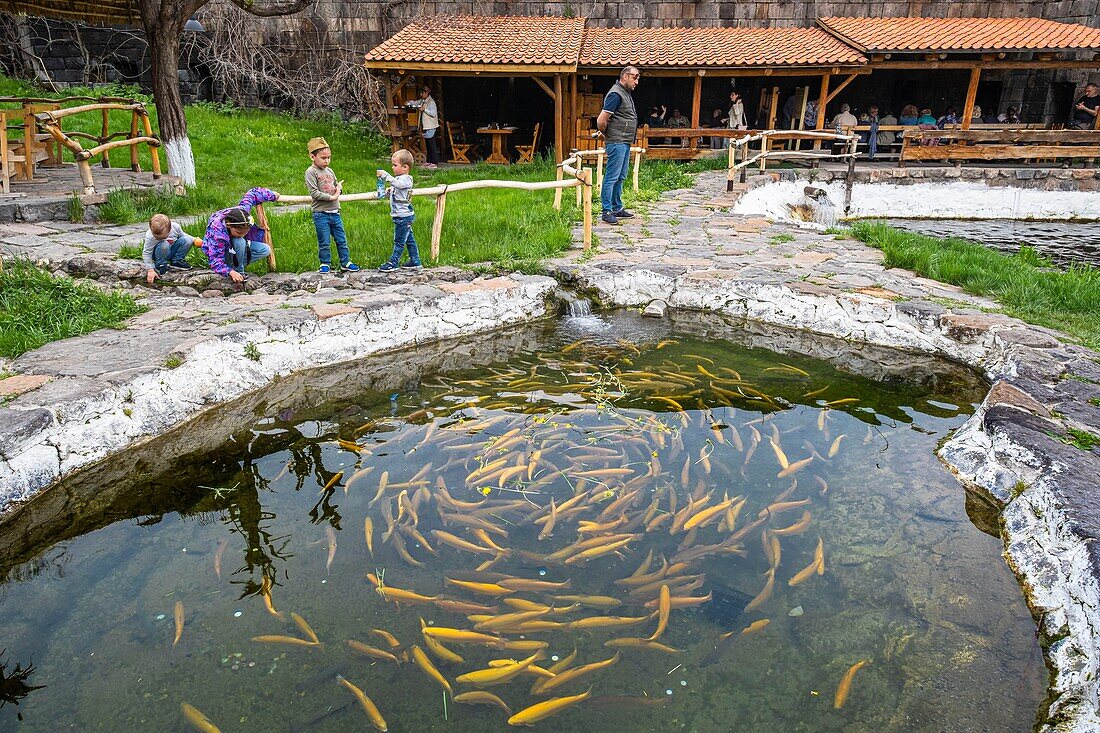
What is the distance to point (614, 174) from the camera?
1004cm

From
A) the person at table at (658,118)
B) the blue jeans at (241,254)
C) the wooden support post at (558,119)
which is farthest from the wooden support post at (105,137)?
the person at table at (658,118)

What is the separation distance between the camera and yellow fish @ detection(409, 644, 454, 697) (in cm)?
305

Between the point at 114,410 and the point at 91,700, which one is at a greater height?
the point at 114,410

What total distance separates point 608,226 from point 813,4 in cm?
1433

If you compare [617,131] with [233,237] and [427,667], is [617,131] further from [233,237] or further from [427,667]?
[427,667]

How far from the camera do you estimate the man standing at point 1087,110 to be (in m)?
18.1

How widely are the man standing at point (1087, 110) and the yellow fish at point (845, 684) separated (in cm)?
2017

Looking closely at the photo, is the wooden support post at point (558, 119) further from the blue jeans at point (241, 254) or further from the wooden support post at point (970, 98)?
the blue jeans at point (241, 254)

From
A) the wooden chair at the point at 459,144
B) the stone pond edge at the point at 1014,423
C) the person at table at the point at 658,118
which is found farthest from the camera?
the person at table at the point at 658,118

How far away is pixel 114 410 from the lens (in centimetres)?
473

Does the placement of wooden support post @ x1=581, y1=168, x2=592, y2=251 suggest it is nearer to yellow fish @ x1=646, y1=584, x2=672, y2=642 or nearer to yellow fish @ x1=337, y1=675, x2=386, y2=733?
yellow fish @ x1=646, y1=584, x2=672, y2=642

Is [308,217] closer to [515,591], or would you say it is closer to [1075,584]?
[515,591]

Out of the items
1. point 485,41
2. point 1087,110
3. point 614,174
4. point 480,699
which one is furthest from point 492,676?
point 1087,110

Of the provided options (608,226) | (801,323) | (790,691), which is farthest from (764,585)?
(608,226)
